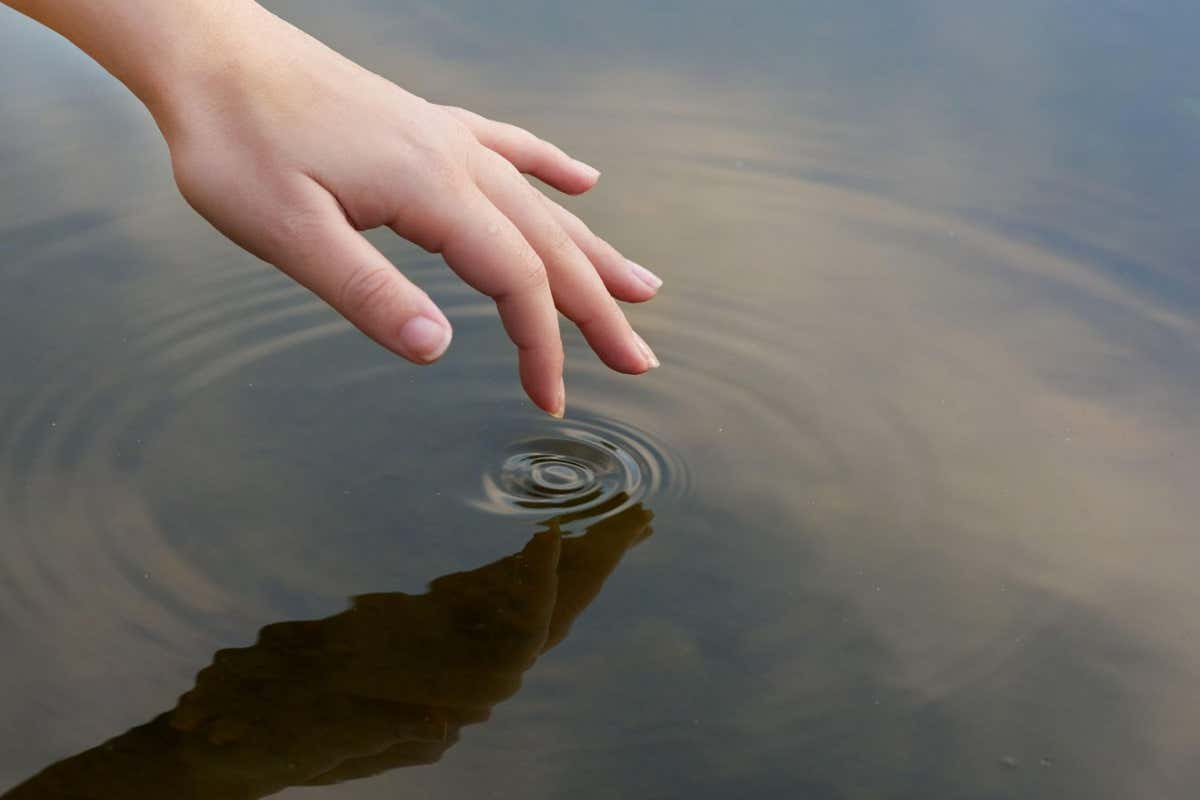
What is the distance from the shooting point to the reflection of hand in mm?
547

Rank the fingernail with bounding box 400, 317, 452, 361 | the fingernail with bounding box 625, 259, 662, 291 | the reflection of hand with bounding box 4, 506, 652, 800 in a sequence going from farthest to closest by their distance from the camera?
1. the fingernail with bounding box 625, 259, 662, 291
2. the fingernail with bounding box 400, 317, 452, 361
3. the reflection of hand with bounding box 4, 506, 652, 800

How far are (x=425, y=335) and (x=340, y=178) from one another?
97 millimetres

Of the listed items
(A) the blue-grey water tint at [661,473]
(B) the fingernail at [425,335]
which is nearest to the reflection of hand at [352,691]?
(A) the blue-grey water tint at [661,473]

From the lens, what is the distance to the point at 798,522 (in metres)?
A: 0.72

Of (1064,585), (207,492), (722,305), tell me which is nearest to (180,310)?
(207,492)

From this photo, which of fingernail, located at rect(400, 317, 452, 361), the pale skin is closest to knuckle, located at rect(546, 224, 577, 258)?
the pale skin

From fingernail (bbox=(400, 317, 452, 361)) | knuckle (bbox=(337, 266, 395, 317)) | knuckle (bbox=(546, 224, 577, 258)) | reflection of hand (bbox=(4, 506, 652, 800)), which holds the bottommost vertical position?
reflection of hand (bbox=(4, 506, 652, 800))

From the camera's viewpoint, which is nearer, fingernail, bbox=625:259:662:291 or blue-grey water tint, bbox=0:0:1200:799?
blue-grey water tint, bbox=0:0:1200:799

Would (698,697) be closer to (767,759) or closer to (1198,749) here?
(767,759)

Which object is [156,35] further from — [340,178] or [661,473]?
[661,473]

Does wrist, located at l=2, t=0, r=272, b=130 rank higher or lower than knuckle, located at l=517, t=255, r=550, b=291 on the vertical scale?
higher

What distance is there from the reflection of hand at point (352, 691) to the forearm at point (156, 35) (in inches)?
11.6

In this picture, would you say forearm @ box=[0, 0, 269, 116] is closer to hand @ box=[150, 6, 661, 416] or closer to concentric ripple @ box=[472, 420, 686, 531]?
hand @ box=[150, 6, 661, 416]

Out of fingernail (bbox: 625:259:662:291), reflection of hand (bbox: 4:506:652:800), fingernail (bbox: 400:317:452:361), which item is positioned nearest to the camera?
reflection of hand (bbox: 4:506:652:800)
